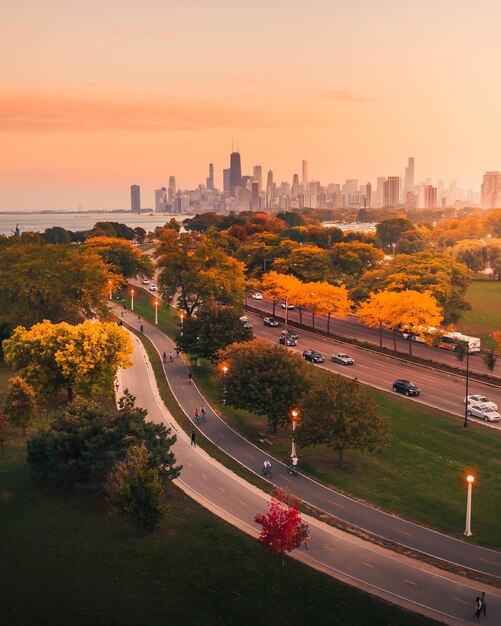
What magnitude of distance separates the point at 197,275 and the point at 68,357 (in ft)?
122

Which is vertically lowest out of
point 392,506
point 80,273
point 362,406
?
point 392,506

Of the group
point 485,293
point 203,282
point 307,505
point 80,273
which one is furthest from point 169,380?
point 485,293

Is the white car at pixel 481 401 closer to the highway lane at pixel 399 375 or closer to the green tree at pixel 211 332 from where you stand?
the highway lane at pixel 399 375

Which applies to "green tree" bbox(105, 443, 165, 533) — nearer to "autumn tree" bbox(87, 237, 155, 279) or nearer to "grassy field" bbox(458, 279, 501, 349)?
"grassy field" bbox(458, 279, 501, 349)

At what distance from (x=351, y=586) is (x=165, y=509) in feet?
36.6

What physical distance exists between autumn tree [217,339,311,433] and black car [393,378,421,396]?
42.9 ft

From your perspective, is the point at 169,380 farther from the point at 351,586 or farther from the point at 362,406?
the point at 351,586

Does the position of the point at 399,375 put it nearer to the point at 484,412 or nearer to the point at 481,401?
the point at 481,401

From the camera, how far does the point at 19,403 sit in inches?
1948

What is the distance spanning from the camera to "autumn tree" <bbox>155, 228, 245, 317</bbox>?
8862 centimetres

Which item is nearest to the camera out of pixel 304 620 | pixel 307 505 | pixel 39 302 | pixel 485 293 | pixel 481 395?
pixel 304 620

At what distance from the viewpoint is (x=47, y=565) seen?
33.9m

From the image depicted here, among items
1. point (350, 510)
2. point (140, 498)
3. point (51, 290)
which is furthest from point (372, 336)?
point (140, 498)

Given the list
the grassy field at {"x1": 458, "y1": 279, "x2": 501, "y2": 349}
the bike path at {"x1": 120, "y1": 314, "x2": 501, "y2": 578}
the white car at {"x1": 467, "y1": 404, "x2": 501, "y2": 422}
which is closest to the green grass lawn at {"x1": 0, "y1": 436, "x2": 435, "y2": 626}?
the bike path at {"x1": 120, "y1": 314, "x2": 501, "y2": 578}
